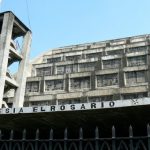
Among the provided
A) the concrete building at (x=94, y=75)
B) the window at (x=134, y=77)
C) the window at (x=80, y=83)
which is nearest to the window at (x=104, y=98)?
the concrete building at (x=94, y=75)

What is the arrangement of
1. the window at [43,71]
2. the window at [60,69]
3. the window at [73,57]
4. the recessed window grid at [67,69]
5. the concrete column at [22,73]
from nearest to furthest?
1. the concrete column at [22,73]
2. the recessed window grid at [67,69]
3. the window at [60,69]
4. the window at [43,71]
5. the window at [73,57]

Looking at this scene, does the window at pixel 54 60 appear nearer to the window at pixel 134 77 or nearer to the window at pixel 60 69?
the window at pixel 60 69

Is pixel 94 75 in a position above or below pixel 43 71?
below

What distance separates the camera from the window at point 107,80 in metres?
51.0

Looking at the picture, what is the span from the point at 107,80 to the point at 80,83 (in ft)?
15.0

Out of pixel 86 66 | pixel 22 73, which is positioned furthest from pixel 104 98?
pixel 22 73

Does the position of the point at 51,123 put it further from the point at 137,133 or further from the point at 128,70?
the point at 128,70

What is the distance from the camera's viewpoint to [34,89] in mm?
56062

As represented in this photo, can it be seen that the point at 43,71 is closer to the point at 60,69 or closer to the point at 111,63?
the point at 60,69

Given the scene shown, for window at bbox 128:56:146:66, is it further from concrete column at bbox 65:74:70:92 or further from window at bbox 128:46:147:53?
concrete column at bbox 65:74:70:92

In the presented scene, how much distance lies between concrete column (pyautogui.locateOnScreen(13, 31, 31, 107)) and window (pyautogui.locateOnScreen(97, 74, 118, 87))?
13070mm

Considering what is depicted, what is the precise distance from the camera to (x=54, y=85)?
55.2m

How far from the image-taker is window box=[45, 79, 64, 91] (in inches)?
2154

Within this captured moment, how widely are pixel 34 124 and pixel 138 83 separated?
138 ft
